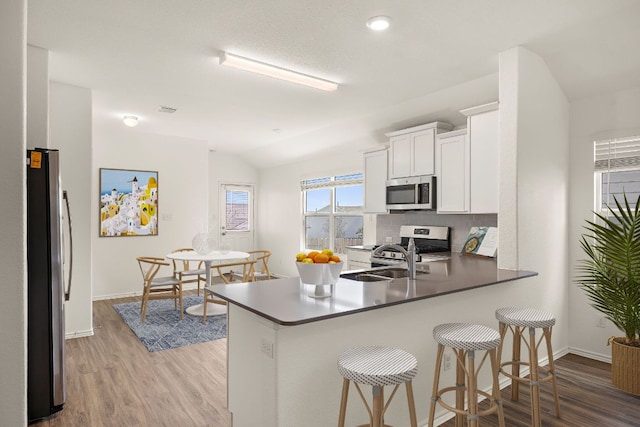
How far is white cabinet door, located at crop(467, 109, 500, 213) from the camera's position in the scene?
3.62 m

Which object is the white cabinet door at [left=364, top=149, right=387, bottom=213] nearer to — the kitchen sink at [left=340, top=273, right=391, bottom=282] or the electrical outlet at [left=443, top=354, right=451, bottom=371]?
the kitchen sink at [left=340, top=273, right=391, bottom=282]

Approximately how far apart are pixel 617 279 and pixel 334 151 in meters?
4.29

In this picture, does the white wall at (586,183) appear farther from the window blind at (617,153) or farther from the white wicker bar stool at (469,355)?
the white wicker bar stool at (469,355)

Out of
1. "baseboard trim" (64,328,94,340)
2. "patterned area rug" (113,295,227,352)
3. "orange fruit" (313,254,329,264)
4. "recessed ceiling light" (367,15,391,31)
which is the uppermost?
"recessed ceiling light" (367,15,391,31)

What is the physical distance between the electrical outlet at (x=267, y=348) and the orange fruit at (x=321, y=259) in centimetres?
47

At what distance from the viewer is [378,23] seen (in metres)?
2.59

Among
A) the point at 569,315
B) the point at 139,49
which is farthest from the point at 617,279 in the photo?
the point at 139,49

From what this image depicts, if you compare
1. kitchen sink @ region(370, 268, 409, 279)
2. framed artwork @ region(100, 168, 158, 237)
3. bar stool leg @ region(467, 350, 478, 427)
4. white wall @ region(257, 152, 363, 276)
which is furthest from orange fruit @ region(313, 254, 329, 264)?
framed artwork @ region(100, 168, 158, 237)

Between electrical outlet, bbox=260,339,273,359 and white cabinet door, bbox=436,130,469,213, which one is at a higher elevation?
white cabinet door, bbox=436,130,469,213

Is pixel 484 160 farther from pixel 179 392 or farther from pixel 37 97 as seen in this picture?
pixel 37 97

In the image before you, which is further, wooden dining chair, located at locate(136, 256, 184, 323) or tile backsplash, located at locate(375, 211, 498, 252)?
wooden dining chair, located at locate(136, 256, 184, 323)

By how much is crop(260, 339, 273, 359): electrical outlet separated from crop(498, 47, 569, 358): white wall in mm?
2118

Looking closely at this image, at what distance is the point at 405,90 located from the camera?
13.1 ft

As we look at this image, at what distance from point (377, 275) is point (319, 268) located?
1.02m
